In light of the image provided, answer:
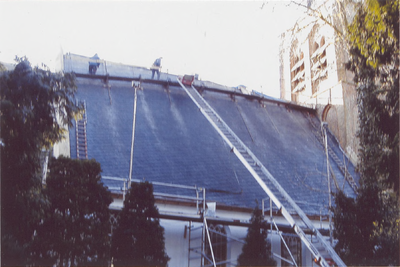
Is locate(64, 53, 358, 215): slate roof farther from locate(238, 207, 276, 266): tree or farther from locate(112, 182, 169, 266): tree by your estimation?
locate(112, 182, 169, 266): tree

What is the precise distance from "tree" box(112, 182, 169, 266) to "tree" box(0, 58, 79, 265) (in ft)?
7.43

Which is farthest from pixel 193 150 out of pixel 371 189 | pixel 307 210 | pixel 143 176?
pixel 371 189

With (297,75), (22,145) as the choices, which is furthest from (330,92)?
(22,145)

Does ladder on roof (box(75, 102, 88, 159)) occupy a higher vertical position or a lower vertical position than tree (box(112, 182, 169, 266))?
higher

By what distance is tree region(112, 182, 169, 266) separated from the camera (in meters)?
9.74

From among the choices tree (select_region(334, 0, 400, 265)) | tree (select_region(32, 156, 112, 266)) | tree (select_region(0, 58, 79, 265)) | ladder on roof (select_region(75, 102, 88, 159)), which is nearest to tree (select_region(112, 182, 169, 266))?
tree (select_region(32, 156, 112, 266))

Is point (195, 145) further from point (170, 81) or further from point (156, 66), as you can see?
point (156, 66)

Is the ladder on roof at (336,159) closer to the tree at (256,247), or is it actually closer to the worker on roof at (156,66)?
the tree at (256,247)

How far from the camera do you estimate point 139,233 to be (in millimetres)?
9953

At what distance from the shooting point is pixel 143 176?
13547mm

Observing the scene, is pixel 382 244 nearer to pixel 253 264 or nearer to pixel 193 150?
pixel 253 264

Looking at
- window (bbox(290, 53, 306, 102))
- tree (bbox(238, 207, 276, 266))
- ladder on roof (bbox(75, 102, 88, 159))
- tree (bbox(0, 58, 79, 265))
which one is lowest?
tree (bbox(238, 207, 276, 266))

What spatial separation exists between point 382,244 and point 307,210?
447 cm

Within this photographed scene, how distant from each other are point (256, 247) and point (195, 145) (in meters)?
5.47
